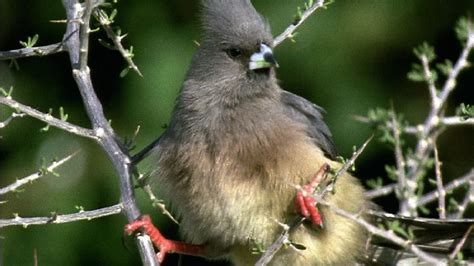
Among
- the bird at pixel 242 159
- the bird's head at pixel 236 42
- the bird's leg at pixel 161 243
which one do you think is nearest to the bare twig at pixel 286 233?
the bird at pixel 242 159

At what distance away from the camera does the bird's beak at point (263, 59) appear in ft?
17.4

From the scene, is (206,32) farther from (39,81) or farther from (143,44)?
(39,81)

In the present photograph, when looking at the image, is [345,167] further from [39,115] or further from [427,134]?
[39,115]

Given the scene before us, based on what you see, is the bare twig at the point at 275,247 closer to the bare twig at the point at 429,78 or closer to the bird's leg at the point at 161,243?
the bird's leg at the point at 161,243

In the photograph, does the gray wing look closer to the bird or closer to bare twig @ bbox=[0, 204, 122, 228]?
the bird

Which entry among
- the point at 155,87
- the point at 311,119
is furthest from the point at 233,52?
the point at 155,87

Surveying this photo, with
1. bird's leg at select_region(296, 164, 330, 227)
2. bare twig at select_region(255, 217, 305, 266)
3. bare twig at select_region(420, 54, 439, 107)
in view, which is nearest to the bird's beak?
bird's leg at select_region(296, 164, 330, 227)

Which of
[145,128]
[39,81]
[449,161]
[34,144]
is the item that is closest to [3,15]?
[39,81]

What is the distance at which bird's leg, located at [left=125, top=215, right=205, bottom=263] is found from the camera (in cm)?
505

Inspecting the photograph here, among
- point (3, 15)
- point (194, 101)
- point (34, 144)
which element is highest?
point (194, 101)

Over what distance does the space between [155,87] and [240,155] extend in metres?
2.28

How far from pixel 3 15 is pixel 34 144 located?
110cm

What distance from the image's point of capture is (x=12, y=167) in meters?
7.68

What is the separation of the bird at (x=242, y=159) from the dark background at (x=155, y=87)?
5.64ft
